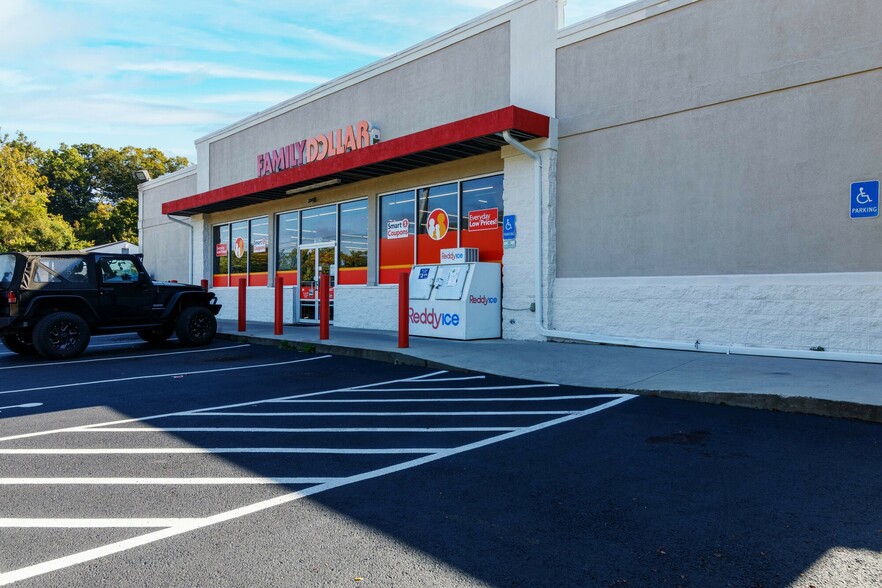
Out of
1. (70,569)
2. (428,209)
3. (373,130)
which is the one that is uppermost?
(373,130)

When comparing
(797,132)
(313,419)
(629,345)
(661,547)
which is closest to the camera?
(661,547)

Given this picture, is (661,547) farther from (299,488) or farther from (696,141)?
(696,141)

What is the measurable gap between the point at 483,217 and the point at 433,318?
2.43 metres

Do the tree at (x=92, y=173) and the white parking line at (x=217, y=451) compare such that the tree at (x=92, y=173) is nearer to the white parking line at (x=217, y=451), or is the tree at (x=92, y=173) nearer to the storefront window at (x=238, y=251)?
the storefront window at (x=238, y=251)

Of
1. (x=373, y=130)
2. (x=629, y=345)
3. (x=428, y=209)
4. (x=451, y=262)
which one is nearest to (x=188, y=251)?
(x=373, y=130)

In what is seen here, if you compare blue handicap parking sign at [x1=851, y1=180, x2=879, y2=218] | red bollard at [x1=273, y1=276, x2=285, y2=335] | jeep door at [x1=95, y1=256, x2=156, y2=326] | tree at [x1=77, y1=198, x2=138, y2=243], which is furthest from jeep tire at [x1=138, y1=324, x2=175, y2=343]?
tree at [x1=77, y1=198, x2=138, y2=243]

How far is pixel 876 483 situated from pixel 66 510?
5.14m

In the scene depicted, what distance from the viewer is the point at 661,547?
129 inches

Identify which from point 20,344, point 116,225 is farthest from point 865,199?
point 116,225

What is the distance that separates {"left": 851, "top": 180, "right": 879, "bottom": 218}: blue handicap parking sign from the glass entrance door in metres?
11.7

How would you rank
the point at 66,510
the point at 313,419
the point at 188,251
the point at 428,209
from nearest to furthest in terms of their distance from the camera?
the point at 66,510 < the point at 313,419 < the point at 428,209 < the point at 188,251

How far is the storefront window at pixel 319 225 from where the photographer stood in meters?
17.0

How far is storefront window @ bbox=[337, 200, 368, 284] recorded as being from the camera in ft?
52.5

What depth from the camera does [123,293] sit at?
40.6ft
